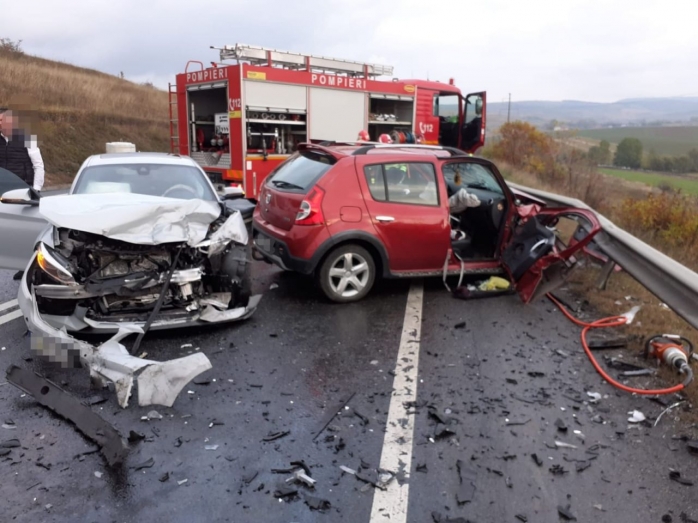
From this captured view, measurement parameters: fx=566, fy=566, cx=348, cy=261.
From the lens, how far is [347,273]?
5.96 metres

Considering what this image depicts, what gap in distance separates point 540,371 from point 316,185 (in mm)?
2806

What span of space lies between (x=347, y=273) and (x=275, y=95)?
6585mm

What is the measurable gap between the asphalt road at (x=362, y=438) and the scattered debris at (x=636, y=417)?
0.06 metres

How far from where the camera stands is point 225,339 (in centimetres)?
490

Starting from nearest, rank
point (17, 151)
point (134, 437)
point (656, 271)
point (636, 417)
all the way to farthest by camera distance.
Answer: point (134, 437)
point (636, 417)
point (656, 271)
point (17, 151)

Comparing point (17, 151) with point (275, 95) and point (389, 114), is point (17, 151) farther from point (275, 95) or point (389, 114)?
point (389, 114)

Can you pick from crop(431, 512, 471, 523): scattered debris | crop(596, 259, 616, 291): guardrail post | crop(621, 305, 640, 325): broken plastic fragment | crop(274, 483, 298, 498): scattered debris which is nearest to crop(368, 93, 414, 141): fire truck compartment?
crop(596, 259, 616, 291): guardrail post

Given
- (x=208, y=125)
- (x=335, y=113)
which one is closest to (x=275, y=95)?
(x=335, y=113)

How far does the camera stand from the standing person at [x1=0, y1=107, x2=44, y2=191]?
669cm

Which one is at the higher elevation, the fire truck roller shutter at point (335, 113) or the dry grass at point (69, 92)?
the dry grass at point (69, 92)

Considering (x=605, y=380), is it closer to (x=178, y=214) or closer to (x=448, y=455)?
(x=448, y=455)

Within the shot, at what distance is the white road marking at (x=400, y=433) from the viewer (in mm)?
2811

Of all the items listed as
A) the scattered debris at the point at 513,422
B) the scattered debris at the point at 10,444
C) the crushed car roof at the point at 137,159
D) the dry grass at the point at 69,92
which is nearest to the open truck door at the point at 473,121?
the crushed car roof at the point at 137,159

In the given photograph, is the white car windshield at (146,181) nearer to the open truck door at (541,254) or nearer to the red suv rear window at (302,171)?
the red suv rear window at (302,171)
